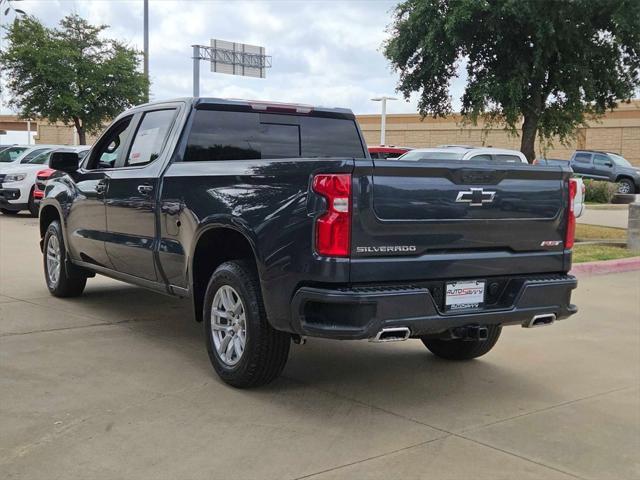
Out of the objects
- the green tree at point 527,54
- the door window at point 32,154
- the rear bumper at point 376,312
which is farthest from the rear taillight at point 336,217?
the door window at point 32,154

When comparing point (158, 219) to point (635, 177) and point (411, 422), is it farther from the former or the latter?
point (635, 177)

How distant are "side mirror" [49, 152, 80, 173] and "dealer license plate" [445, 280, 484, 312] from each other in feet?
14.3

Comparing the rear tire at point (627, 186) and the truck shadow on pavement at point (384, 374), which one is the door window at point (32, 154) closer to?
the truck shadow on pavement at point (384, 374)

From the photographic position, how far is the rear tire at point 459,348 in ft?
19.7

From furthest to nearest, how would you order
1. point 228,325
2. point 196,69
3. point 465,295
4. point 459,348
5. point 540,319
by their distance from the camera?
point 196,69 → point 459,348 → point 228,325 → point 540,319 → point 465,295

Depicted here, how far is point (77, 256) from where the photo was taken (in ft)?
24.9

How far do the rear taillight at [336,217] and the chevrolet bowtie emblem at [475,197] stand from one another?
0.78 meters

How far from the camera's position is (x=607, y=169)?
3156 cm

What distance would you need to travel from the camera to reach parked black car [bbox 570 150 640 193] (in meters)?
31.2

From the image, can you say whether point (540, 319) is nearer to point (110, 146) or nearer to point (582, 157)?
point (110, 146)

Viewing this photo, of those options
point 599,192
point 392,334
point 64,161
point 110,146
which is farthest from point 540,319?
point 599,192

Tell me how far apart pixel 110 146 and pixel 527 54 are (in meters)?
12.6

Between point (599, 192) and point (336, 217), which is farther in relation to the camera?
point (599, 192)

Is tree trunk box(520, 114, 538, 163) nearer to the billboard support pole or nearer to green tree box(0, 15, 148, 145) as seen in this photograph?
green tree box(0, 15, 148, 145)
